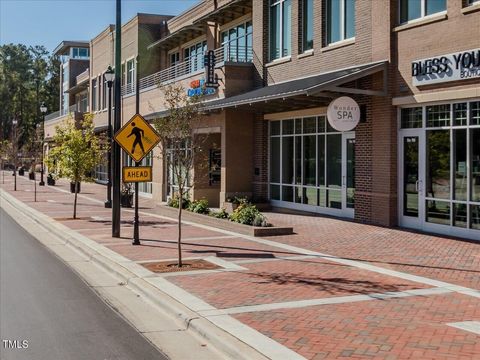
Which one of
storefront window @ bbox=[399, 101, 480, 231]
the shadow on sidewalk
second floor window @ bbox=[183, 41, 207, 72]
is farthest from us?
second floor window @ bbox=[183, 41, 207, 72]

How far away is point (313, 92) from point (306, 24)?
5773 millimetres

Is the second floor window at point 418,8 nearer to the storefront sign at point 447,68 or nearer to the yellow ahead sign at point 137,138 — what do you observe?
the storefront sign at point 447,68

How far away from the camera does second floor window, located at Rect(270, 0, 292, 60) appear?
840 inches

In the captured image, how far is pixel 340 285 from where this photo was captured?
29.7 ft

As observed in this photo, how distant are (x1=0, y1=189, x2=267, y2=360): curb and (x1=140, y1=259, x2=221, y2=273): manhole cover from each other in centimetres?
21

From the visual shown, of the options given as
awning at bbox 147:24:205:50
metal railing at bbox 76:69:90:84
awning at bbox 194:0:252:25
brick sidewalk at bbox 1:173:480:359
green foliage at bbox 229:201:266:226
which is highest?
metal railing at bbox 76:69:90:84

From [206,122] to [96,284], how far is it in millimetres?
15119

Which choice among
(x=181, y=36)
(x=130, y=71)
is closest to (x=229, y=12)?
(x=181, y=36)

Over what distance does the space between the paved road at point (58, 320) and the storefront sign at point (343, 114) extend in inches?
334

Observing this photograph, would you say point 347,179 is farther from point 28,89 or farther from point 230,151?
point 28,89

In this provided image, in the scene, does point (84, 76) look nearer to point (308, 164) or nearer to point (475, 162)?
point (308, 164)

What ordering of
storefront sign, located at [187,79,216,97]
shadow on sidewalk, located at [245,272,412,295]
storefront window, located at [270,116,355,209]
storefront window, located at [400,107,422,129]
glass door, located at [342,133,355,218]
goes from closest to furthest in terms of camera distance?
shadow on sidewalk, located at [245,272,412,295] < storefront window, located at [400,107,422,129] < glass door, located at [342,133,355,218] < storefront window, located at [270,116,355,209] < storefront sign, located at [187,79,216,97]

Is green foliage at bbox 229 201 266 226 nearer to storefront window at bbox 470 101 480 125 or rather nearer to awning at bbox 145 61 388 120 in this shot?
awning at bbox 145 61 388 120

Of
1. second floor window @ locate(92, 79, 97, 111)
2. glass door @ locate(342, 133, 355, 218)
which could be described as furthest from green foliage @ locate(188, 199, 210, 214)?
second floor window @ locate(92, 79, 97, 111)
